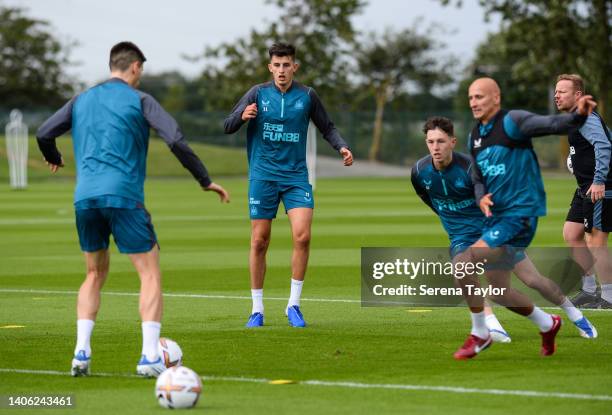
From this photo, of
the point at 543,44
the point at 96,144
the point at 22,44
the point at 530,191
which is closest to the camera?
the point at 96,144

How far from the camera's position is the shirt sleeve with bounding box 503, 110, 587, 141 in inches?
345

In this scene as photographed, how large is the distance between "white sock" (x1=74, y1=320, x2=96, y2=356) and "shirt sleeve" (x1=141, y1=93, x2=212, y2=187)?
1297 millimetres

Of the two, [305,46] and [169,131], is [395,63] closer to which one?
[305,46]

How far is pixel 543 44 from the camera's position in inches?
2381

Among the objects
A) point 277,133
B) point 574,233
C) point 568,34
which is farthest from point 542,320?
point 568,34

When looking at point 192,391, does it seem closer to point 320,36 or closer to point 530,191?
point 530,191

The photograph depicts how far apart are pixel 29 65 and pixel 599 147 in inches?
3388

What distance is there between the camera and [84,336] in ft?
28.7

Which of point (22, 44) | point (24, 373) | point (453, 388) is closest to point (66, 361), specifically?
point (24, 373)

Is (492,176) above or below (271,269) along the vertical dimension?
above

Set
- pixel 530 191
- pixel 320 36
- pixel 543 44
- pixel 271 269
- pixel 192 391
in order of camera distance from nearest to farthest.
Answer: pixel 192 391 → pixel 530 191 → pixel 271 269 → pixel 543 44 → pixel 320 36

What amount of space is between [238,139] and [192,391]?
65.7m

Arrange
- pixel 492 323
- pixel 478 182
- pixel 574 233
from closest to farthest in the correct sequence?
pixel 478 182 < pixel 492 323 < pixel 574 233

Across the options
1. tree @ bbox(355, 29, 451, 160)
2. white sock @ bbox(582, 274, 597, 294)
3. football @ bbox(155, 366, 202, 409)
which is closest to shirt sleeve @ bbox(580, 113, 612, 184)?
white sock @ bbox(582, 274, 597, 294)
